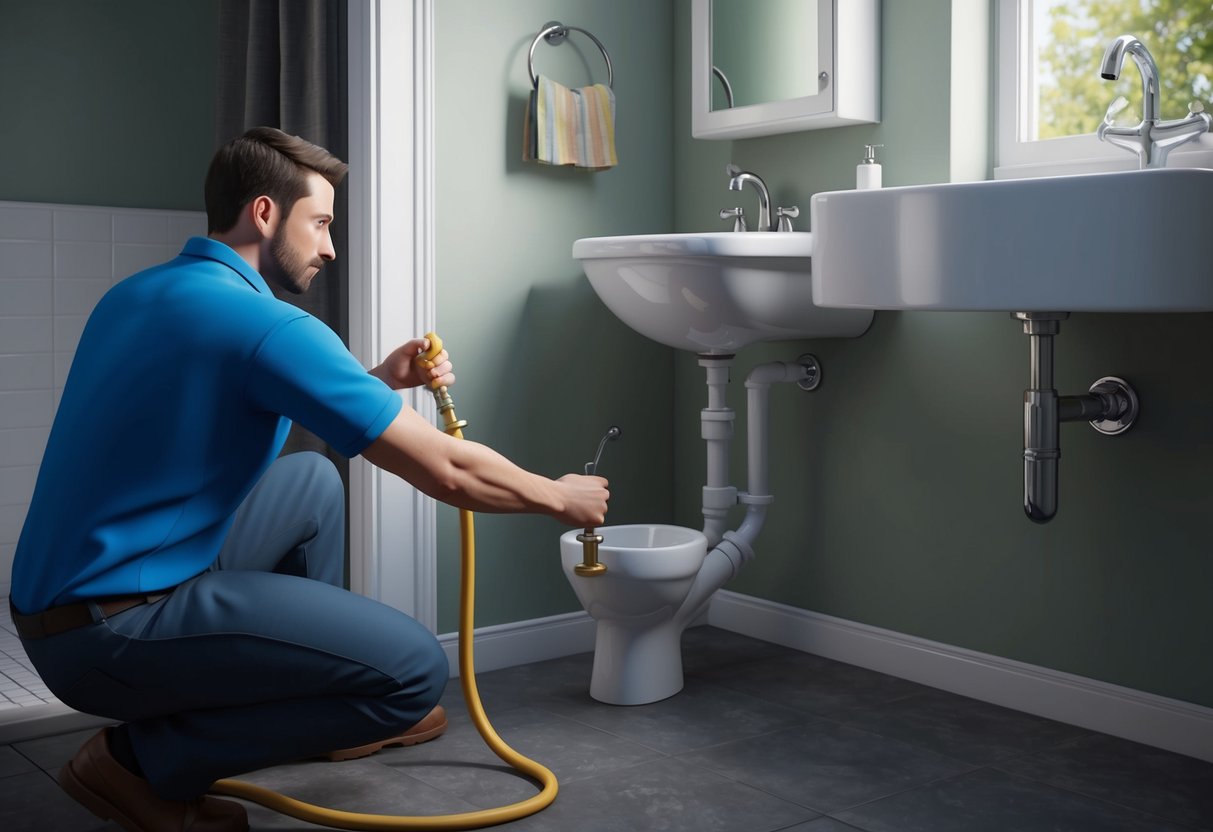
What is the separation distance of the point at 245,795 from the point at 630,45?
1896 millimetres

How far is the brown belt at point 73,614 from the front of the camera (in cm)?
157

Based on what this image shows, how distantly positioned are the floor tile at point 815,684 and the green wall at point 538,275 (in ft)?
1.56

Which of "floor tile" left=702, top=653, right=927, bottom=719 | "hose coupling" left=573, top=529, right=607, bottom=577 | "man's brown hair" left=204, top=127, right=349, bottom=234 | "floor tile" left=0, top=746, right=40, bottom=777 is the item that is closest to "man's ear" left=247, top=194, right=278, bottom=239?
"man's brown hair" left=204, top=127, right=349, bottom=234

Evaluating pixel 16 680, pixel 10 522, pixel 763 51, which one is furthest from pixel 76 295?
pixel 763 51

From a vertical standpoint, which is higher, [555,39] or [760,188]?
[555,39]

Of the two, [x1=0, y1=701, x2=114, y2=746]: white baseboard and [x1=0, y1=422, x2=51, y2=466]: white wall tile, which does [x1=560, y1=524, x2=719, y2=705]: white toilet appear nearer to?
[x1=0, y1=701, x2=114, y2=746]: white baseboard

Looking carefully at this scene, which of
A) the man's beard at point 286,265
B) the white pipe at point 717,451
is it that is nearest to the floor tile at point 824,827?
the white pipe at point 717,451

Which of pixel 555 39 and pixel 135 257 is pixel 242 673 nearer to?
pixel 555 39

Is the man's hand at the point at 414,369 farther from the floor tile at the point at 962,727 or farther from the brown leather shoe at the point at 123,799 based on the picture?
the floor tile at the point at 962,727

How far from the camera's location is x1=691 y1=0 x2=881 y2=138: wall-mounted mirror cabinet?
101 inches

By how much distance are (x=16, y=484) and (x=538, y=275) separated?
5.77 ft

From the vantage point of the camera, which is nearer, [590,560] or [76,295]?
[590,560]

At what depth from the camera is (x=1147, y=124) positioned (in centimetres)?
210

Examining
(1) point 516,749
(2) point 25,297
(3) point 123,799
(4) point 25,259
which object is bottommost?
(1) point 516,749
